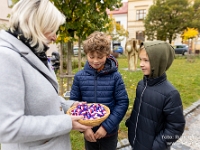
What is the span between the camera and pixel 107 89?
161 cm

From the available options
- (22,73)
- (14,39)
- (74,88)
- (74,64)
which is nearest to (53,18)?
(14,39)

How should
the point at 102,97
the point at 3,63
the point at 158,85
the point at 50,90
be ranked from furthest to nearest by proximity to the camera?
the point at 102,97 → the point at 158,85 → the point at 50,90 → the point at 3,63

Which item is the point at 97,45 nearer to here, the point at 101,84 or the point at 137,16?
the point at 101,84

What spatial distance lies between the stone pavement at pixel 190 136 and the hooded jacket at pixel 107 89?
3.70ft

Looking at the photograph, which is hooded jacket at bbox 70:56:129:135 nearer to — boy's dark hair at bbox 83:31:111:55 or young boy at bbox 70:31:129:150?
young boy at bbox 70:31:129:150

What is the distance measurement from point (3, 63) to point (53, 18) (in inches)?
14.8

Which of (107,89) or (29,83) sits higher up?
(29,83)

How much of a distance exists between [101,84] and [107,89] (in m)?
0.07

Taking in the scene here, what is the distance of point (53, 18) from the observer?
1008mm

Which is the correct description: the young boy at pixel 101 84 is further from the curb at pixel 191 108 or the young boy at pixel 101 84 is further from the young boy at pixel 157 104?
the curb at pixel 191 108

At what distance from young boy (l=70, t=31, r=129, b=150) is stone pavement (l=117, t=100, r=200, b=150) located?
1.10 m

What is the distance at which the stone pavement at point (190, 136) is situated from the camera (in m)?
2.59

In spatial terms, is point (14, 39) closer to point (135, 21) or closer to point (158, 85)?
point (158, 85)

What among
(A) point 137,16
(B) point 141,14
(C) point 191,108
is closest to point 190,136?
(C) point 191,108
